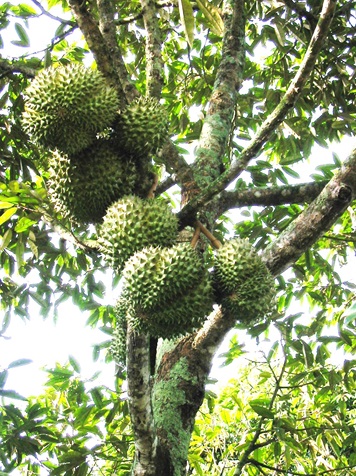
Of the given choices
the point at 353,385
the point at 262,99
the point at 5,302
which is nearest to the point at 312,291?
the point at 353,385

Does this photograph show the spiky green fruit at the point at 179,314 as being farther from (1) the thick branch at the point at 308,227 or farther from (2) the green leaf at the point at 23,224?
(2) the green leaf at the point at 23,224

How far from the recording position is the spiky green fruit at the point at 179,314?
185 centimetres

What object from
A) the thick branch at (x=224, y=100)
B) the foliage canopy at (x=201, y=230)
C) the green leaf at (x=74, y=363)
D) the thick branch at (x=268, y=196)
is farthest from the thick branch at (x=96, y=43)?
the green leaf at (x=74, y=363)

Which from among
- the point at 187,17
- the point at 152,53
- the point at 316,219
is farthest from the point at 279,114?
the point at 152,53

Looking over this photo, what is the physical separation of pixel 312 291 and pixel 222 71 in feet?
5.00

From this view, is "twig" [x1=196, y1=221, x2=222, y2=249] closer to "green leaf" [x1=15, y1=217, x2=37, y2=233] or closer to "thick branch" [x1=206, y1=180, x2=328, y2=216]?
"thick branch" [x1=206, y1=180, x2=328, y2=216]

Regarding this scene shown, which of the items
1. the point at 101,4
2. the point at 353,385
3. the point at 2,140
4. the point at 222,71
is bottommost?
the point at 353,385

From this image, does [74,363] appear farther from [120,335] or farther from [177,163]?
[177,163]

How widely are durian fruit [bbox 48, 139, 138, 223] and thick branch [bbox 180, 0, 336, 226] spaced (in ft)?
0.89

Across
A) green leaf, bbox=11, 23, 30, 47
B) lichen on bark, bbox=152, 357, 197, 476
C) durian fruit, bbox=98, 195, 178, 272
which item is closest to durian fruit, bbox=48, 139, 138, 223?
durian fruit, bbox=98, 195, 178, 272

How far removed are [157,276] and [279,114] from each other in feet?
2.38

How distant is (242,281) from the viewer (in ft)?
6.36

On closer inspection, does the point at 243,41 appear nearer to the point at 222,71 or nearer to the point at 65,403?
the point at 222,71

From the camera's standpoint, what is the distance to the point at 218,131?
309 cm
